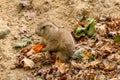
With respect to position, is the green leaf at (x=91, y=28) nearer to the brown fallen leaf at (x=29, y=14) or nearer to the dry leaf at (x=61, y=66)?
the dry leaf at (x=61, y=66)

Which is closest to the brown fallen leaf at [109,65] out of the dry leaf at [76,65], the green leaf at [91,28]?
the dry leaf at [76,65]

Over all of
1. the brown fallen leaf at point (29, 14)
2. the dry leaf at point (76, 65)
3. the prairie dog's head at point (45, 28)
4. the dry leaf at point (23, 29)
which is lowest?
the dry leaf at point (76, 65)

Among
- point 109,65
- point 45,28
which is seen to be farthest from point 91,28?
point 109,65

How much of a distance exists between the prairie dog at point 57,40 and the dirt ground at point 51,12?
0.79 m

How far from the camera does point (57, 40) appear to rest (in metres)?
7.62

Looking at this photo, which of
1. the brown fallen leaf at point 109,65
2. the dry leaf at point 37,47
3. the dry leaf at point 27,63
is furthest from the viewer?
the dry leaf at point 37,47

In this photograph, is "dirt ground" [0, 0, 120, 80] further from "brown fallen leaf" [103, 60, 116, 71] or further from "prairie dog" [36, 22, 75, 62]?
"brown fallen leaf" [103, 60, 116, 71]

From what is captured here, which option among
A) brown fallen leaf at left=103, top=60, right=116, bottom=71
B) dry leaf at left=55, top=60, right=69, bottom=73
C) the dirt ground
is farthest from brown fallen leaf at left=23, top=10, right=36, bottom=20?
brown fallen leaf at left=103, top=60, right=116, bottom=71

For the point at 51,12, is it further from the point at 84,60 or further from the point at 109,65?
the point at 109,65

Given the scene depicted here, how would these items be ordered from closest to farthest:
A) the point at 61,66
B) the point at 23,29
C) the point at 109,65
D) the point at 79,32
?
the point at 109,65 → the point at 61,66 → the point at 79,32 → the point at 23,29

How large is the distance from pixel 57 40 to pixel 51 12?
1431mm

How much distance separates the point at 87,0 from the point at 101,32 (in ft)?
3.72

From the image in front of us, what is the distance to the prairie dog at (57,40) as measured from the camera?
7.50 meters

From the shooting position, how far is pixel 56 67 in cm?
742
